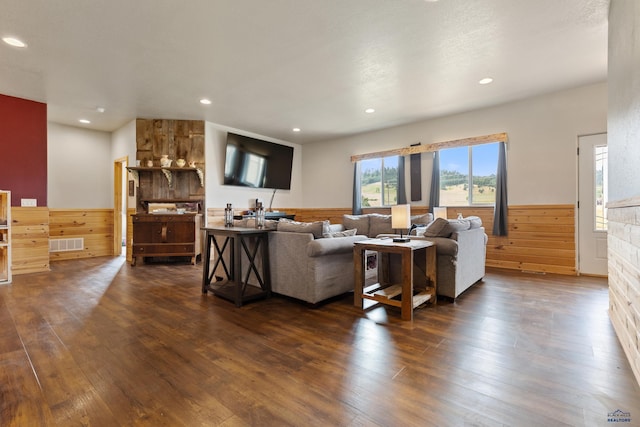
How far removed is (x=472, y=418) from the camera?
1.35 meters

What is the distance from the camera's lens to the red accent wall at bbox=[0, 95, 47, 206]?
14.6ft

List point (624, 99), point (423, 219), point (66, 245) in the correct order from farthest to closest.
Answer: point (66, 245)
point (423, 219)
point (624, 99)

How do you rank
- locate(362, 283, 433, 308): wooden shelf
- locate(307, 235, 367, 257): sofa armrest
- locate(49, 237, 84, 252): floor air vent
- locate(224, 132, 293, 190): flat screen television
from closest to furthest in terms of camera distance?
1. locate(362, 283, 433, 308): wooden shelf
2. locate(307, 235, 367, 257): sofa armrest
3. locate(49, 237, 84, 252): floor air vent
4. locate(224, 132, 293, 190): flat screen television

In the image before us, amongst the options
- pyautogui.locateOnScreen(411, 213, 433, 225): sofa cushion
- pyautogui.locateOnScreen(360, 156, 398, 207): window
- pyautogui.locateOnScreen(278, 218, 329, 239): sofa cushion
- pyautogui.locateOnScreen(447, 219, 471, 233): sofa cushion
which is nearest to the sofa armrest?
pyautogui.locateOnScreen(278, 218, 329, 239): sofa cushion

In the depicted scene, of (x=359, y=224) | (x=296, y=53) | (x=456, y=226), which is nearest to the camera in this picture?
(x=456, y=226)

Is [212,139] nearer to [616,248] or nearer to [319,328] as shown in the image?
[319,328]

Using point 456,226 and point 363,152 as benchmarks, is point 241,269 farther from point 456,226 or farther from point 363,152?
point 363,152

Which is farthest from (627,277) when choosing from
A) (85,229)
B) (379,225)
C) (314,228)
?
(85,229)

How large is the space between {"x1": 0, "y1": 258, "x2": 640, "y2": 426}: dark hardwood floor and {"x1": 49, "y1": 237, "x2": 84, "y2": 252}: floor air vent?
3.37 m

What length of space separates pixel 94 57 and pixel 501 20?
428cm

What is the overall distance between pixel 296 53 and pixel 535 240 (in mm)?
4514

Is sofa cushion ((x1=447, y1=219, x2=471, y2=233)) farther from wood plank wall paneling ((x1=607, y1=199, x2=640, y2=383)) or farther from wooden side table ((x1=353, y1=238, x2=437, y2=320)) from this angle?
wood plank wall paneling ((x1=607, y1=199, x2=640, y2=383))

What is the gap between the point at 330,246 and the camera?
2936 mm

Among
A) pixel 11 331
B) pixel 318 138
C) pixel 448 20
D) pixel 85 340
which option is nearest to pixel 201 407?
pixel 85 340
